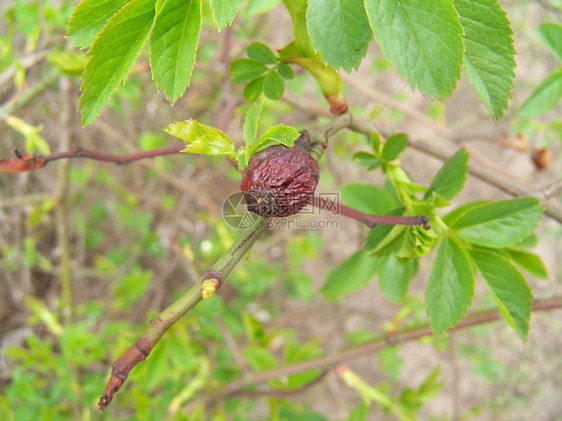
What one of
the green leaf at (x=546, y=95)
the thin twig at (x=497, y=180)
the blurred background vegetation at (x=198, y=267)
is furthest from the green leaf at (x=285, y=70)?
the green leaf at (x=546, y=95)

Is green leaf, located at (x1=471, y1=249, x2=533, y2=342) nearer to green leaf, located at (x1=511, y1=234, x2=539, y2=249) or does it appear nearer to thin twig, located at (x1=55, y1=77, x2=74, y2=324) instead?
green leaf, located at (x1=511, y1=234, x2=539, y2=249)

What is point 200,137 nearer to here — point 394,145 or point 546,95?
point 394,145

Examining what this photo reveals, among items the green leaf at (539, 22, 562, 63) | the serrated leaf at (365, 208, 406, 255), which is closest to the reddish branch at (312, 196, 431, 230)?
the serrated leaf at (365, 208, 406, 255)

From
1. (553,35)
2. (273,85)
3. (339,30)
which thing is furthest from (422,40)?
(553,35)

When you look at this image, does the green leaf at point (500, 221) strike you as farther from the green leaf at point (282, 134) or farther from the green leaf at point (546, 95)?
the green leaf at point (546, 95)

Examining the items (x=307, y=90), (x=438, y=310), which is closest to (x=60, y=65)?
(x=438, y=310)

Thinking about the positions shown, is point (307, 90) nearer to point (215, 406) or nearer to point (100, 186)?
point (100, 186)
